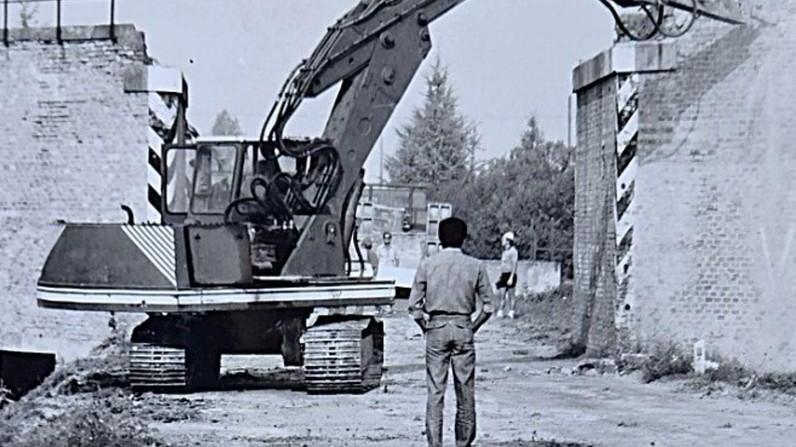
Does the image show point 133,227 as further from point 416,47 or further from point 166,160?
point 416,47

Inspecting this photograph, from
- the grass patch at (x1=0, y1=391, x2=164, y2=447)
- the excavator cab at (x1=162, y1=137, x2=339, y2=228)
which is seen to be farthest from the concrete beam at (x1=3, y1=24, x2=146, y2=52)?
the grass patch at (x1=0, y1=391, x2=164, y2=447)

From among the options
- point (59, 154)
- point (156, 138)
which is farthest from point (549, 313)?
point (59, 154)

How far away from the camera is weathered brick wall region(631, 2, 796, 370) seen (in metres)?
18.9

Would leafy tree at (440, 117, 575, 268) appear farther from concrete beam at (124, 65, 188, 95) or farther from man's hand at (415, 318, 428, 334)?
man's hand at (415, 318, 428, 334)

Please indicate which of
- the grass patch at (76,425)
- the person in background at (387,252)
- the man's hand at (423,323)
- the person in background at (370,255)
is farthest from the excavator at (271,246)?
the person in background at (387,252)

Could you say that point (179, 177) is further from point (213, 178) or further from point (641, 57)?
point (641, 57)

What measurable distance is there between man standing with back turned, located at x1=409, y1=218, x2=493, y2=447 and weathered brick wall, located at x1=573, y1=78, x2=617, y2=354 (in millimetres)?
9568

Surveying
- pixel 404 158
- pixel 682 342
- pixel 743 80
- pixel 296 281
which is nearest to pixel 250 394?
pixel 296 281

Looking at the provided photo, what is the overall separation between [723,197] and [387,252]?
2135cm

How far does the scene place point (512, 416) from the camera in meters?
14.1

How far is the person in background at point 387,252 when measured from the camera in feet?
129

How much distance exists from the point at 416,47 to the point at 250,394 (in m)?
4.95

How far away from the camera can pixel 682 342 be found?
19344 mm

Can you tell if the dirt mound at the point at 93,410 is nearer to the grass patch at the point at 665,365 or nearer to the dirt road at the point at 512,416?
the dirt road at the point at 512,416
